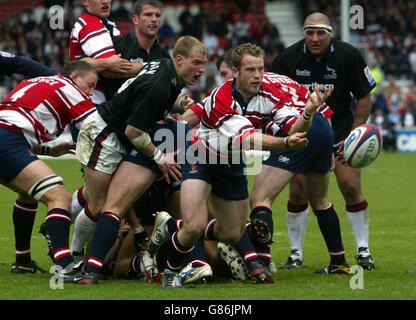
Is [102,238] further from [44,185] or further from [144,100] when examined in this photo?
[144,100]

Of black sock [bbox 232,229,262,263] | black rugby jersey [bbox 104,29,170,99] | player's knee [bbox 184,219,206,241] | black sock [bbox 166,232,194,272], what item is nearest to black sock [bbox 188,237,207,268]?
black sock [bbox 166,232,194,272]

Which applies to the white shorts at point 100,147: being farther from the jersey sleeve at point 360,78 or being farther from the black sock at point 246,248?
the jersey sleeve at point 360,78

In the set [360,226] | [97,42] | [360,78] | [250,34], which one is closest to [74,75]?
[97,42]

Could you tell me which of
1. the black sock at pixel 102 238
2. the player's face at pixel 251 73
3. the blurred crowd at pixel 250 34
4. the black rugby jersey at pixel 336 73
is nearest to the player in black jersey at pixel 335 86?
the black rugby jersey at pixel 336 73

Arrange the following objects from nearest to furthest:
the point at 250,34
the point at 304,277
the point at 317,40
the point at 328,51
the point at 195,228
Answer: the point at 195,228 → the point at 304,277 → the point at 317,40 → the point at 328,51 → the point at 250,34

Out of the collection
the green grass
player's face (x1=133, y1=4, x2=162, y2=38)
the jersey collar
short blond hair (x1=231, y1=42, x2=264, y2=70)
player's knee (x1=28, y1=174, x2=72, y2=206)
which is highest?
player's face (x1=133, y1=4, x2=162, y2=38)

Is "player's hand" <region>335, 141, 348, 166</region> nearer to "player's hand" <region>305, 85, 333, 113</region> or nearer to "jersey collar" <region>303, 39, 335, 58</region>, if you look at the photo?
"jersey collar" <region>303, 39, 335, 58</region>

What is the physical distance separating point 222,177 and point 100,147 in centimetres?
104

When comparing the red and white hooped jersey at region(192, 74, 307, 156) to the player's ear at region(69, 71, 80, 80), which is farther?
the player's ear at region(69, 71, 80, 80)

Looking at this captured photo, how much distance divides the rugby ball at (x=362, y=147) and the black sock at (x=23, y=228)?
292 cm

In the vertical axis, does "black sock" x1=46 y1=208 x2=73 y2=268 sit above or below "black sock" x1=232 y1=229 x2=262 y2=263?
above

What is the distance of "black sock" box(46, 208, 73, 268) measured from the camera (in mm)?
5883

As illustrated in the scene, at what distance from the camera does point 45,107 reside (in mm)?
6309
